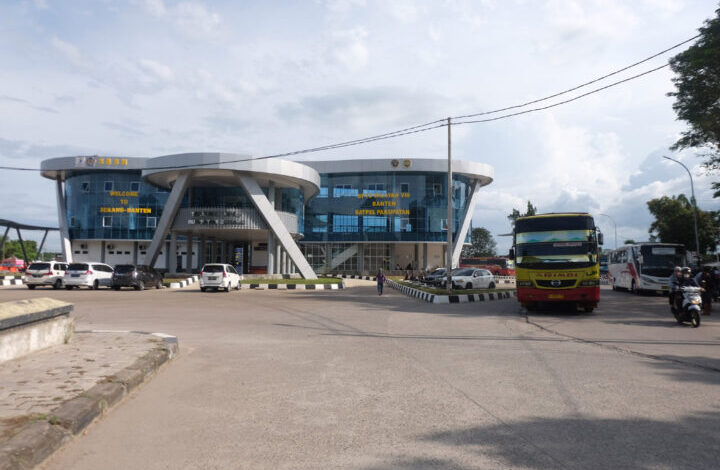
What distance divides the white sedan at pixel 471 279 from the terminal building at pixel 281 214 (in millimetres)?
12485

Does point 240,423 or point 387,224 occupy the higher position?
point 387,224

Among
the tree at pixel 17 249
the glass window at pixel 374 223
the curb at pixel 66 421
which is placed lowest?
the curb at pixel 66 421

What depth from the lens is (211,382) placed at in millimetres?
6078

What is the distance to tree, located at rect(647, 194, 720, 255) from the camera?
51.4 meters

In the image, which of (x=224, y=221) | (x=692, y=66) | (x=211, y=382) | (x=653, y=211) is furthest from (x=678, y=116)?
(x=653, y=211)

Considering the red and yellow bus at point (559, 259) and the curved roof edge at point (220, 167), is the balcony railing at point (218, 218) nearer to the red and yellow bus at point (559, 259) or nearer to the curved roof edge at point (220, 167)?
the curved roof edge at point (220, 167)

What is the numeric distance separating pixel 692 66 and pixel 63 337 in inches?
855

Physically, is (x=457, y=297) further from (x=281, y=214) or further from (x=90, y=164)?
(x=90, y=164)

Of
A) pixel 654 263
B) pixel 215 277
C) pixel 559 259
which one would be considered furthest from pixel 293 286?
pixel 654 263

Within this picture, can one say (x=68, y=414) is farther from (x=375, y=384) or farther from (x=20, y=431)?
(x=375, y=384)

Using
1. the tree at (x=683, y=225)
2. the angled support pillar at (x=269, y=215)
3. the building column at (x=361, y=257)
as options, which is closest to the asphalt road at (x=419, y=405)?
the angled support pillar at (x=269, y=215)

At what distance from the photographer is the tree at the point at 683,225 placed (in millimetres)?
51406

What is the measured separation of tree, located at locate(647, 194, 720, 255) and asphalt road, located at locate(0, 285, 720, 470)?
49.2 metres

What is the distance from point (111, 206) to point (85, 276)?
31.2 meters
